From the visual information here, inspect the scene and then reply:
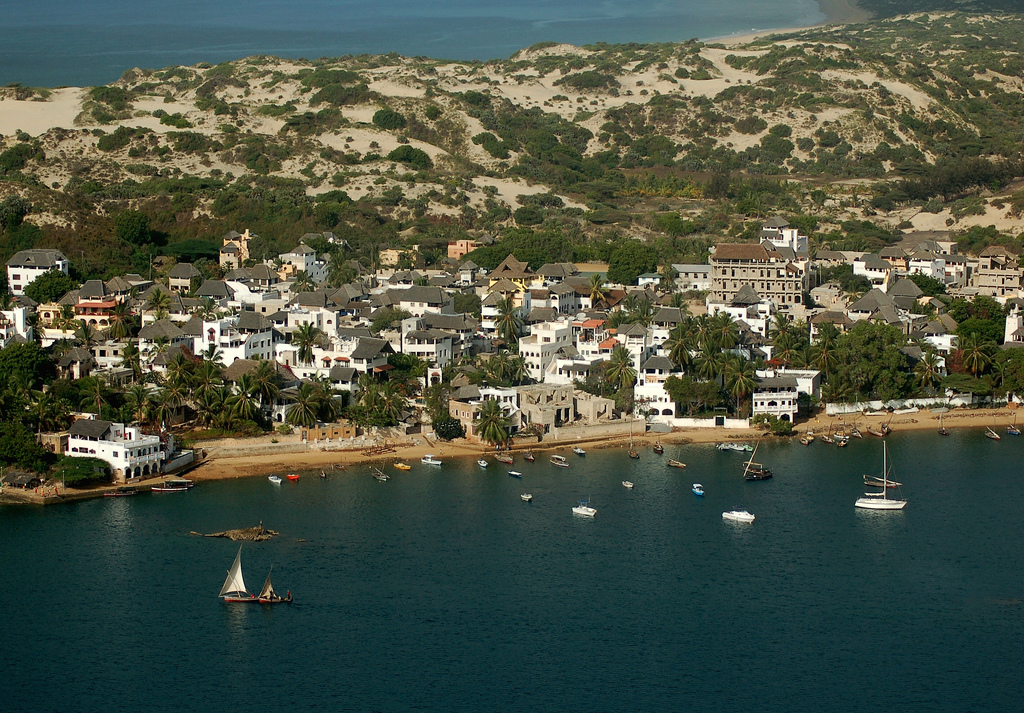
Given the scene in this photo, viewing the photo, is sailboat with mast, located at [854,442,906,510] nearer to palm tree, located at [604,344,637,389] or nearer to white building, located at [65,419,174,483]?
palm tree, located at [604,344,637,389]

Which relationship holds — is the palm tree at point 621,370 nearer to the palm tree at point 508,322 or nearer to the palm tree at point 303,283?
the palm tree at point 508,322

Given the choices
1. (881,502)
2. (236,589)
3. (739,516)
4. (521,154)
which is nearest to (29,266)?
(236,589)

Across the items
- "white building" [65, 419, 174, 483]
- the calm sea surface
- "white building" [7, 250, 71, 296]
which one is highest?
"white building" [7, 250, 71, 296]

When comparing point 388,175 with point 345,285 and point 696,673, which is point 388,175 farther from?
point 696,673

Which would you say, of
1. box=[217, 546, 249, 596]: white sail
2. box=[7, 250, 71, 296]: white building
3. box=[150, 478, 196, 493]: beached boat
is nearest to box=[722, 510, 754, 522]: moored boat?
box=[217, 546, 249, 596]: white sail

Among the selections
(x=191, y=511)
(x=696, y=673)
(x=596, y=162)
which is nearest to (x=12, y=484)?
(x=191, y=511)

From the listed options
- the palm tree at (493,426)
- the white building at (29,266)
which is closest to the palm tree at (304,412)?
the palm tree at (493,426)

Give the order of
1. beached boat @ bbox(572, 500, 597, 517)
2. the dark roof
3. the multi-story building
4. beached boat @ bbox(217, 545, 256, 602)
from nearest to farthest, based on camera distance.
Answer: beached boat @ bbox(217, 545, 256, 602) → beached boat @ bbox(572, 500, 597, 517) → the dark roof → the multi-story building
